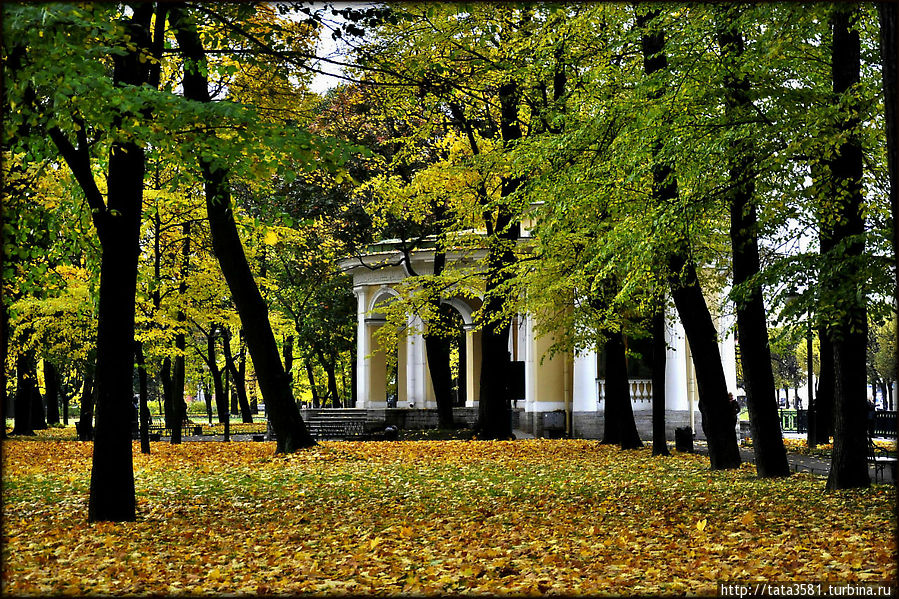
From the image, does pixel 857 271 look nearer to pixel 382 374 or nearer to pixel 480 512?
pixel 480 512

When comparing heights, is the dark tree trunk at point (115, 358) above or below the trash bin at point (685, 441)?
above

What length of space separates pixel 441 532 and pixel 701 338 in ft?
27.0

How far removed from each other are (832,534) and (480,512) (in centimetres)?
398

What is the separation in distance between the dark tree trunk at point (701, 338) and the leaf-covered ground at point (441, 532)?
86cm

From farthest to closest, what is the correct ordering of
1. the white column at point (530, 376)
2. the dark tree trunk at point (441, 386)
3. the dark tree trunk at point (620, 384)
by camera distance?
the white column at point (530, 376), the dark tree trunk at point (441, 386), the dark tree trunk at point (620, 384)

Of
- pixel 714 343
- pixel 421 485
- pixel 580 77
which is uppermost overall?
pixel 580 77

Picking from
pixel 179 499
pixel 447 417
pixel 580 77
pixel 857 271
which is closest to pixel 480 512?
pixel 179 499

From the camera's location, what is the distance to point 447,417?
103 ft

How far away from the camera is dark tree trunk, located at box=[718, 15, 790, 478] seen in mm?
12491

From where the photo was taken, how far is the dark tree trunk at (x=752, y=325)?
41.0 feet

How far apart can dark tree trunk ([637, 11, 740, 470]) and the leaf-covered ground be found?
0.86 meters

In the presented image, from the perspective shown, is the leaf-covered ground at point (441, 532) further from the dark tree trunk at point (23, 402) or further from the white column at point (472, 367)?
the white column at point (472, 367)

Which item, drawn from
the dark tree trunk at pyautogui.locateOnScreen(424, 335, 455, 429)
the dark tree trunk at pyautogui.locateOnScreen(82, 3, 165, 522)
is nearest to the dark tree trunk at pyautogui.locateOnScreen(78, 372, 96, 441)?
the dark tree trunk at pyautogui.locateOnScreen(424, 335, 455, 429)

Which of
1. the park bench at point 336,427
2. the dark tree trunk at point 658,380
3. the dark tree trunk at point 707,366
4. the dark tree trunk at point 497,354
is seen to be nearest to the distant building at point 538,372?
the dark tree trunk at point 497,354
